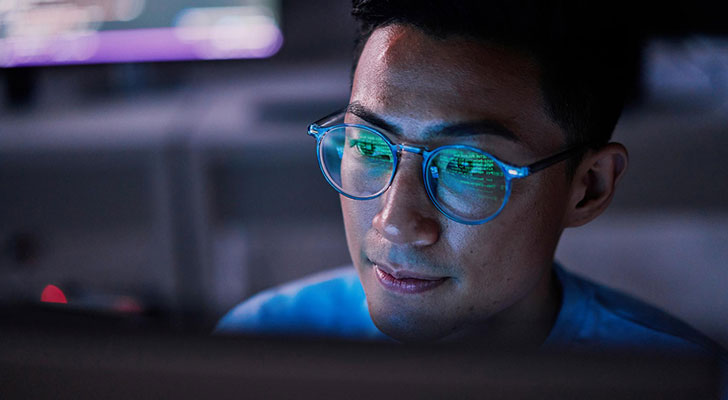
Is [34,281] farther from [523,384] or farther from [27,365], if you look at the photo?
[523,384]

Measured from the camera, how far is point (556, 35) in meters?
0.71

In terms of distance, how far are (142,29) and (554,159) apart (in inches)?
67.4

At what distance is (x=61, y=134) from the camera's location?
223cm

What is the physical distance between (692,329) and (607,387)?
74cm

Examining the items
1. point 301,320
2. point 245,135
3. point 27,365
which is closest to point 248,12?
point 245,135

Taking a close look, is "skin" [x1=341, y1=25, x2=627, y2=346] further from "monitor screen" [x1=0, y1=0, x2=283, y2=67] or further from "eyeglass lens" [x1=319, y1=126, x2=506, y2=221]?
"monitor screen" [x1=0, y1=0, x2=283, y2=67]

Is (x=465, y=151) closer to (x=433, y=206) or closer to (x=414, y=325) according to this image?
(x=433, y=206)

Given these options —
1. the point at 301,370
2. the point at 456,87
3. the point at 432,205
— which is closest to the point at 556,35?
the point at 456,87

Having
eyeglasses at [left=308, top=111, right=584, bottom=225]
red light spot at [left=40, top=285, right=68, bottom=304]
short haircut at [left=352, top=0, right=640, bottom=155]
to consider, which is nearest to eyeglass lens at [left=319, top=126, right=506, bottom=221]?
eyeglasses at [left=308, top=111, right=584, bottom=225]

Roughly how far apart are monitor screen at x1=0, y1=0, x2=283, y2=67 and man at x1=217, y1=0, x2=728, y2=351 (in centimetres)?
129

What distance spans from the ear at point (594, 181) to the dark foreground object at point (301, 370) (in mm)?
471

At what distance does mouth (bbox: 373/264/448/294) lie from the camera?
0.70 meters

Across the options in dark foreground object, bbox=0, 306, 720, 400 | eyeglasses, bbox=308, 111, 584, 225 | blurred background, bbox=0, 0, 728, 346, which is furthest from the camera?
blurred background, bbox=0, 0, 728, 346

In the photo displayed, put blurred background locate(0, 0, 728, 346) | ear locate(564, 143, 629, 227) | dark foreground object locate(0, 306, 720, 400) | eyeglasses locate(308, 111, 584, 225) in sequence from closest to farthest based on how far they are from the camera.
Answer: dark foreground object locate(0, 306, 720, 400) → eyeglasses locate(308, 111, 584, 225) → ear locate(564, 143, 629, 227) → blurred background locate(0, 0, 728, 346)
